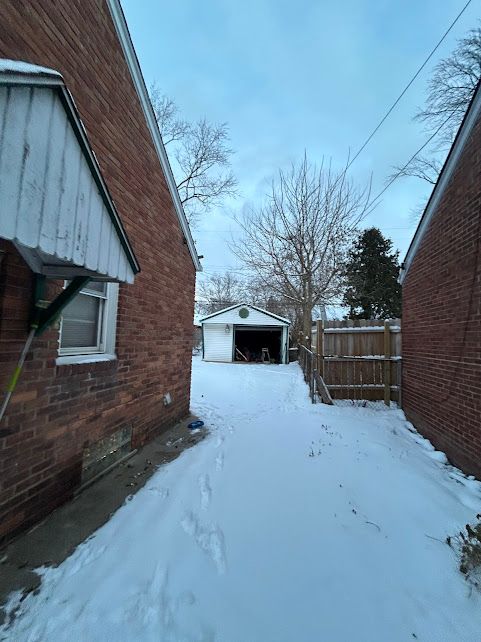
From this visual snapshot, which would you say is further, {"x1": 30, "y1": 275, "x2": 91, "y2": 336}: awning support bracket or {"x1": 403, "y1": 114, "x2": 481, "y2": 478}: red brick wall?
{"x1": 403, "y1": 114, "x2": 481, "y2": 478}: red brick wall

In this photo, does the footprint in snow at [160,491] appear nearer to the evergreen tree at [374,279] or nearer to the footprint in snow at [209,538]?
A: the footprint in snow at [209,538]

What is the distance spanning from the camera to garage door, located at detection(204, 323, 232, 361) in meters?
22.6

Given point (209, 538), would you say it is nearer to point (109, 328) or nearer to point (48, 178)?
point (109, 328)

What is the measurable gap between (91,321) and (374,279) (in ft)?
77.1

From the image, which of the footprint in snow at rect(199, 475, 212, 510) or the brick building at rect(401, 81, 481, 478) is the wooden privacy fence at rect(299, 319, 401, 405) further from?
the footprint in snow at rect(199, 475, 212, 510)

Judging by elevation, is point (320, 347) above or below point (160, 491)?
above

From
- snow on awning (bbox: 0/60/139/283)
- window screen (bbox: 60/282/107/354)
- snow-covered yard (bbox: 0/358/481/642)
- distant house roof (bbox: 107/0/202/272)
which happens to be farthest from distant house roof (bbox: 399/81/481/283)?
window screen (bbox: 60/282/107/354)

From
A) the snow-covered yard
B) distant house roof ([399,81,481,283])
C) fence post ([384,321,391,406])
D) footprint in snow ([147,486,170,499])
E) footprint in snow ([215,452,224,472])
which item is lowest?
the snow-covered yard

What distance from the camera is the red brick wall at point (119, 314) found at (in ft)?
8.26

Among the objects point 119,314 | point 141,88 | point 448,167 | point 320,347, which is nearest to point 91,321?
point 119,314

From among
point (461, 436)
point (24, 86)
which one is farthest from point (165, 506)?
point (461, 436)

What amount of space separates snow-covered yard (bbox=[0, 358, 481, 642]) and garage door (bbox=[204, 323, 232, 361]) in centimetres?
1798

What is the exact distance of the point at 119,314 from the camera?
4.13m

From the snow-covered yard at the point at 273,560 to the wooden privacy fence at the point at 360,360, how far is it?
12.6ft
